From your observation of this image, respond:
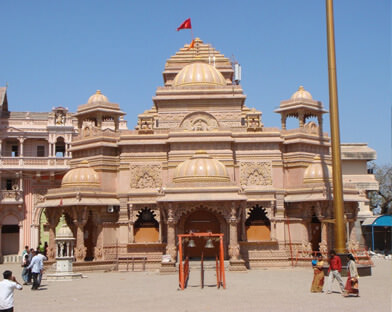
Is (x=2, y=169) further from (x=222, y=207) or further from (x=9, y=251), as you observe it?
(x=222, y=207)

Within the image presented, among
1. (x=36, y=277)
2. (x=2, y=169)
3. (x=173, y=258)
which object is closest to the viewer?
(x=36, y=277)

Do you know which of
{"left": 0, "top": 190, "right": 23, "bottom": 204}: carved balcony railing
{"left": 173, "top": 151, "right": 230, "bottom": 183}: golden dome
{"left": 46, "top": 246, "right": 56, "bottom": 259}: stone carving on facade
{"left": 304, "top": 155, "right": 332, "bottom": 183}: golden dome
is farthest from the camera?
{"left": 0, "top": 190, "right": 23, "bottom": 204}: carved balcony railing

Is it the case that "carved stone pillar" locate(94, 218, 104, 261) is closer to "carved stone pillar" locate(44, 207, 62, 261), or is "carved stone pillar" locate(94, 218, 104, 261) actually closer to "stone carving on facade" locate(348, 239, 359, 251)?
"carved stone pillar" locate(44, 207, 62, 261)

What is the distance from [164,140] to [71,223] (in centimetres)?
716

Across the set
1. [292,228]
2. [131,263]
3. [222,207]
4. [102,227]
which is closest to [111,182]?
[102,227]

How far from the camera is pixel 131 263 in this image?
104 ft

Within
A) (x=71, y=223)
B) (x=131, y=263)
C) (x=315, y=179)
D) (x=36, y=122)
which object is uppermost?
(x=36, y=122)

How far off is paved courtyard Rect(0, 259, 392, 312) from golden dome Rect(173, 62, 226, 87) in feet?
44.8

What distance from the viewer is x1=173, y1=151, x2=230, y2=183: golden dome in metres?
30.1

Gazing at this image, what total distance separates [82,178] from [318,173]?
12855 millimetres

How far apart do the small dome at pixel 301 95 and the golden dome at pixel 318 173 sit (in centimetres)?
424

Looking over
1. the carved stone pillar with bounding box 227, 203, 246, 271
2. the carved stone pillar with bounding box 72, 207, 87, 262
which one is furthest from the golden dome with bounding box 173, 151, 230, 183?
the carved stone pillar with bounding box 72, 207, 87, 262

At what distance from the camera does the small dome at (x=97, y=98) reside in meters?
35.3

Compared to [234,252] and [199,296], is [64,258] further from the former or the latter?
[199,296]
